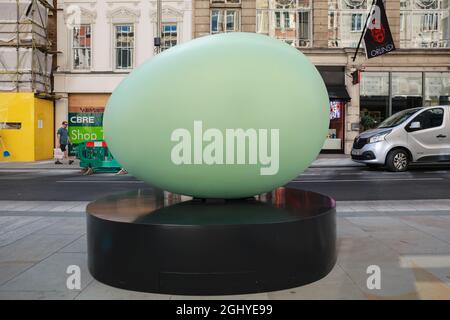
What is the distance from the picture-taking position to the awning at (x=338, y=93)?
22609 mm

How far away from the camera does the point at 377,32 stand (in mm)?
20922

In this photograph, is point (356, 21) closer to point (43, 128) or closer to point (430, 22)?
point (430, 22)

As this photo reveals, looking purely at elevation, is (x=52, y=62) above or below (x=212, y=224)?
above

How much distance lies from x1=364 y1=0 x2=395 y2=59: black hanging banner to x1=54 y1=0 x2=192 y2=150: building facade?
8646 mm

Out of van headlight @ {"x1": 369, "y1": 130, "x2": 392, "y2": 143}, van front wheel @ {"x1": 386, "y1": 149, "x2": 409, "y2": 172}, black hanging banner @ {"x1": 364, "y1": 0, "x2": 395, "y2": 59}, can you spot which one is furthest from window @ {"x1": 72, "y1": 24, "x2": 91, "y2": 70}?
van front wheel @ {"x1": 386, "y1": 149, "x2": 409, "y2": 172}

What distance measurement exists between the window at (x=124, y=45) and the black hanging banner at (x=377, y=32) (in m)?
11.3

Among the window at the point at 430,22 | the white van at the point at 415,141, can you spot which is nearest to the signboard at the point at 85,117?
the white van at the point at 415,141

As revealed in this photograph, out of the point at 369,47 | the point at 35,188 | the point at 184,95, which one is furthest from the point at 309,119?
the point at 369,47

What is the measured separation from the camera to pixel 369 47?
20953 millimetres

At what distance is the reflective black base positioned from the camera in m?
3.60

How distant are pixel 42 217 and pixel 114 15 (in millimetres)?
18023

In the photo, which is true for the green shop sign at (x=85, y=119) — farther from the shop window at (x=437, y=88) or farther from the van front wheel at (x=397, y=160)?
the shop window at (x=437, y=88)

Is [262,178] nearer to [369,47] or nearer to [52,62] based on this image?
[369,47]

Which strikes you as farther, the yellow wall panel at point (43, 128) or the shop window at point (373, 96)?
the shop window at point (373, 96)
